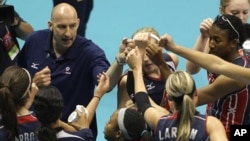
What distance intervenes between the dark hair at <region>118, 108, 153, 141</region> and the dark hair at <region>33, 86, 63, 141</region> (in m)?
0.37

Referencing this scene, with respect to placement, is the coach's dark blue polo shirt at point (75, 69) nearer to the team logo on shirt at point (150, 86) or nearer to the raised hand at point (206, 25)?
the team logo on shirt at point (150, 86)

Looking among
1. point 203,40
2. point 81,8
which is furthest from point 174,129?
point 81,8

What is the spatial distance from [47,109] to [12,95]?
226 millimetres

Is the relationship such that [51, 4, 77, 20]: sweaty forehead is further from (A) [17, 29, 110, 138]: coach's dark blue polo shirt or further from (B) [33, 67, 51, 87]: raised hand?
(B) [33, 67, 51, 87]: raised hand

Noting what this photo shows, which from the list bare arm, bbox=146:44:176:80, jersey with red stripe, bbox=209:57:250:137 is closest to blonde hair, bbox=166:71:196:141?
bare arm, bbox=146:44:176:80

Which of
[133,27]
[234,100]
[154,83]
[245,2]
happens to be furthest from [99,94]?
[133,27]

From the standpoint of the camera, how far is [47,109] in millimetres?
3555

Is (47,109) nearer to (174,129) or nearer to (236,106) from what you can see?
(174,129)

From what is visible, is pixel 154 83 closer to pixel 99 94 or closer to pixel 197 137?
pixel 99 94

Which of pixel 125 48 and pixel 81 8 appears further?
pixel 81 8

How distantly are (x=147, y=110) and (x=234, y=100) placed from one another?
0.66 metres

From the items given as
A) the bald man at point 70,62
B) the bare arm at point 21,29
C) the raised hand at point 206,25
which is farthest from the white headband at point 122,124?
the bare arm at point 21,29

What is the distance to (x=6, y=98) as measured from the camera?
11.8 feet

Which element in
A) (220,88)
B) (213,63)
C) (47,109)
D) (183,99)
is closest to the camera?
(183,99)
